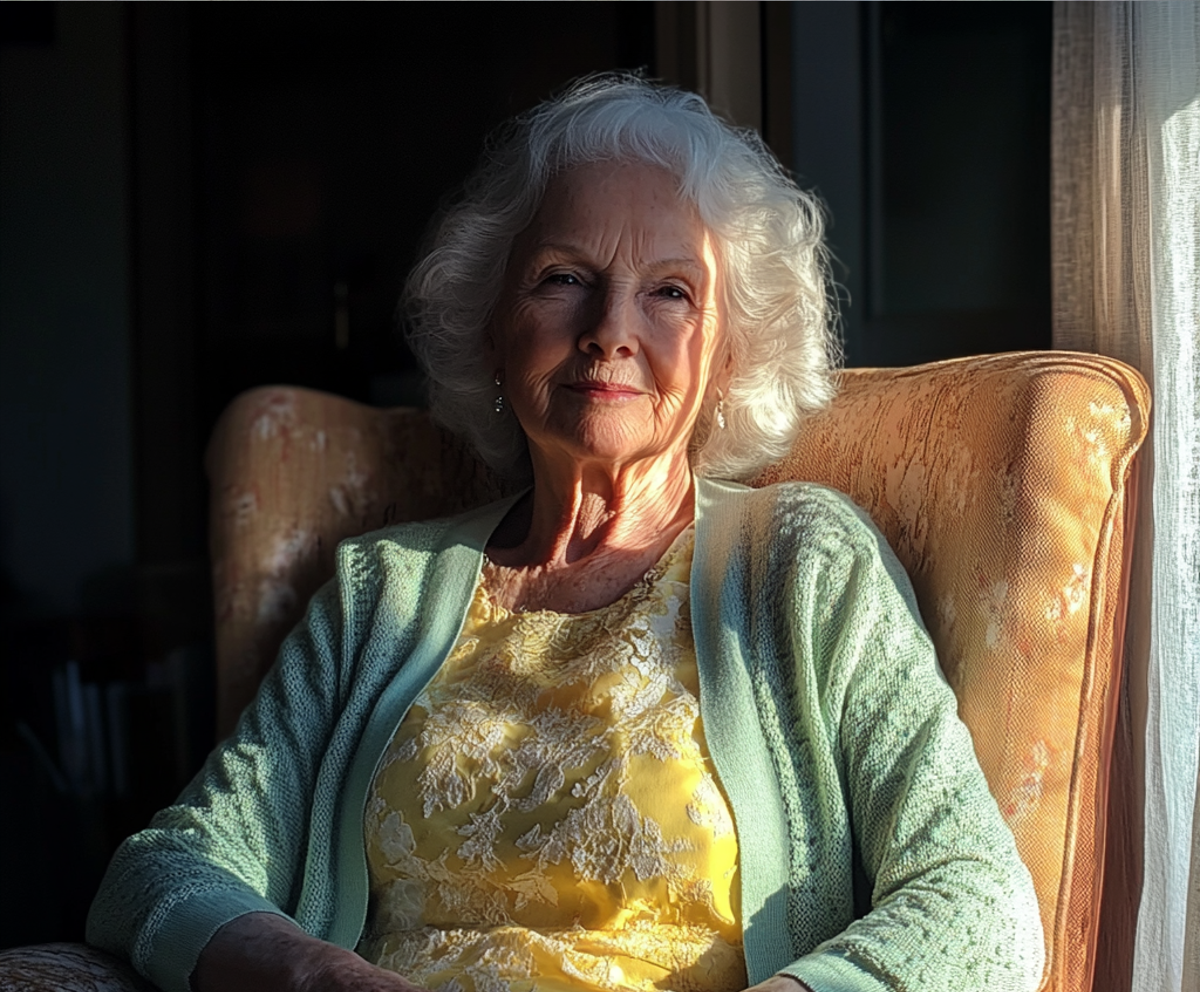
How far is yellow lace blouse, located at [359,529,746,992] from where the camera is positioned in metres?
1.27

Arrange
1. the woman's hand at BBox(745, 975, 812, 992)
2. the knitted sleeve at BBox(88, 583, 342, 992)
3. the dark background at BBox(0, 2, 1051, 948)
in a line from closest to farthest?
the woman's hand at BBox(745, 975, 812, 992) < the knitted sleeve at BBox(88, 583, 342, 992) < the dark background at BBox(0, 2, 1051, 948)

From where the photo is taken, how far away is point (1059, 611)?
1308mm

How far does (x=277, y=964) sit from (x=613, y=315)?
78 centimetres

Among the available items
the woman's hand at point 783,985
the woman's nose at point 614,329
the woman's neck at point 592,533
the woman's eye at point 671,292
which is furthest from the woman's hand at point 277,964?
the woman's eye at point 671,292

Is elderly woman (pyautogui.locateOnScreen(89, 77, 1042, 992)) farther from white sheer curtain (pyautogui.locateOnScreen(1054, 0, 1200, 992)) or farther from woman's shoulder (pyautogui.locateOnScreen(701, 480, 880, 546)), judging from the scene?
white sheer curtain (pyautogui.locateOnScreen(1054, 0, 1200, 992))

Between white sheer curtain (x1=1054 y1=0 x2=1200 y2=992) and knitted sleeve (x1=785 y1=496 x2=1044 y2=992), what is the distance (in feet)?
0.85

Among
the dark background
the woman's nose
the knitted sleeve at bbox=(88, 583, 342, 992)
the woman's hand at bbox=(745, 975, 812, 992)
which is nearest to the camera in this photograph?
the woman's hand at bbox=(745, 975, 812, 992)

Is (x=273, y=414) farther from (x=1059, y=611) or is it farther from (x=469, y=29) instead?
(x=469, y=29)

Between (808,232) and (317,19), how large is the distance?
Answer: 1.92 m

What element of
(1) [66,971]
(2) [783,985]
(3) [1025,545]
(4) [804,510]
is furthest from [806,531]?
(1) [66,971]

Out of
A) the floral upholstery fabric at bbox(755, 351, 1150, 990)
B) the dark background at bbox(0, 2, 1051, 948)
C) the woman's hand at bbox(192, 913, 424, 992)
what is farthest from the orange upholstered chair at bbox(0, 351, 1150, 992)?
the dark background at bbox(0, 2, 1051, 948)

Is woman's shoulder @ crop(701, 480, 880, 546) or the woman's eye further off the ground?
the woman's eye

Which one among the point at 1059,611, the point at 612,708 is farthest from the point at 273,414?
the point at 1059,611

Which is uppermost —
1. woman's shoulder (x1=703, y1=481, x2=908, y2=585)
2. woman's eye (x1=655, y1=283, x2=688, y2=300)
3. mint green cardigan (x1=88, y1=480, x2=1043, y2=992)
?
woman's eye (x1=655, y1=283, x2=688, y2=300)
